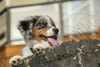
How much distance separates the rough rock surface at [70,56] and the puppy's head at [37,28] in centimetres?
60

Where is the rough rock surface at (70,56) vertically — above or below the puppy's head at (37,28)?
below

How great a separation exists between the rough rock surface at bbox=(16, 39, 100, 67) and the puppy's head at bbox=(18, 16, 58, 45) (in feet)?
1.98

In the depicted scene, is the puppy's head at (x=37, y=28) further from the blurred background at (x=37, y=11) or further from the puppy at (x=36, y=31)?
the blurred background at (x=37, y=11)

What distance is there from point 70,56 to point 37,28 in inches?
33.3

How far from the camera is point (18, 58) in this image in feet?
7.38

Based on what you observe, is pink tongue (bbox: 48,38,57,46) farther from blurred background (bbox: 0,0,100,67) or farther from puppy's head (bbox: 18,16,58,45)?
blurred background (bbox: 0,0,100,67)

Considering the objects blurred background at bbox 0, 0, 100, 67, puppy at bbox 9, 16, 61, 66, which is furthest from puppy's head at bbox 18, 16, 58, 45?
blurred background at bbox 0, 0, 100, 67

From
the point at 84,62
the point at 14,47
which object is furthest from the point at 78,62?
the point at 14,47

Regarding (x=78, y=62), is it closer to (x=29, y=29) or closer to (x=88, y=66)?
(x=88, y=66)

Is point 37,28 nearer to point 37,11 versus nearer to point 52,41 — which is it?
point 52,41

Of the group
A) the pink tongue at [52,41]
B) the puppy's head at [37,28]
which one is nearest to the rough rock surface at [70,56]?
the pink tongue at [52,41]

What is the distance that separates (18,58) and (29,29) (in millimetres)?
499

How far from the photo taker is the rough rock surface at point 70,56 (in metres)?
1.84

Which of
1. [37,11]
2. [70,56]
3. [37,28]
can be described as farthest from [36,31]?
[37,11]
